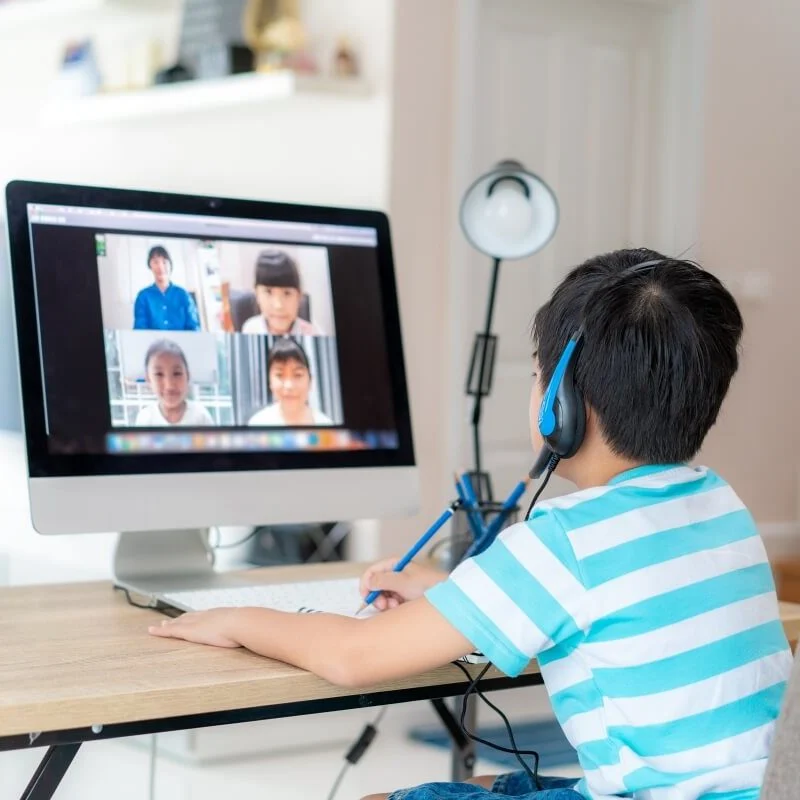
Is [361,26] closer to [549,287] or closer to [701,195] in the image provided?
[549,287]

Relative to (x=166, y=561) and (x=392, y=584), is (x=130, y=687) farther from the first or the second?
(x=166, y=561)

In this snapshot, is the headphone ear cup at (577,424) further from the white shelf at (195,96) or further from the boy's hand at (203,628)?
the white shelf at (195,96)

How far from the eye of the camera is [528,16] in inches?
145

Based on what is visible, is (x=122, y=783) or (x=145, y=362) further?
(x=122, y=783)

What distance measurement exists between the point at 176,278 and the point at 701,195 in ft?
9.28

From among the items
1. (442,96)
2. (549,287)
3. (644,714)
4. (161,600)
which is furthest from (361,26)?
(644,714)

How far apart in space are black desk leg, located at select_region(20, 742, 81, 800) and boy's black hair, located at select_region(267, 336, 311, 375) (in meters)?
0.62

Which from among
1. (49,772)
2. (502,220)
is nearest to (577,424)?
(49,772)

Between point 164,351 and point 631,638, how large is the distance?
0.70 metres

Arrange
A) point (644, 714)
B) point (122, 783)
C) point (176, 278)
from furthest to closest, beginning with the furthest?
1. point (122, 783)
2. point (176, 278)
3. point (644, 714)

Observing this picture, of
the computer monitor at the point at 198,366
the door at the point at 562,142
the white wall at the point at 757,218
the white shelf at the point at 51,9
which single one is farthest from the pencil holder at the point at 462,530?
the white shelf at the point at 51,9

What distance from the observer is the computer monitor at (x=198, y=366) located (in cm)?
139

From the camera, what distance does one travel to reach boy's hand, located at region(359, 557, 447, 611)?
135 cm

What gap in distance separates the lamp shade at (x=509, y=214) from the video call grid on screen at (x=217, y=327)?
0.54 meters
